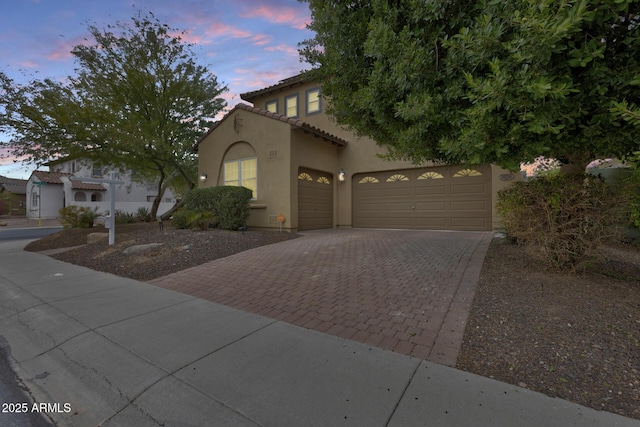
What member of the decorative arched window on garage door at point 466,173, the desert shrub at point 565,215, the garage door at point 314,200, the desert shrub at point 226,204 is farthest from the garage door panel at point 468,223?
the desert shrub at point 226,204

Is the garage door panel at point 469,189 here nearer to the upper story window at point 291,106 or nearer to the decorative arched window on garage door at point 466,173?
the decorative arched window on garage door at point 466,173

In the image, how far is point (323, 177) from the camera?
13078 millimetres

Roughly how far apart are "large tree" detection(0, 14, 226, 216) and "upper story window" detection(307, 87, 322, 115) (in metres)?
4.22

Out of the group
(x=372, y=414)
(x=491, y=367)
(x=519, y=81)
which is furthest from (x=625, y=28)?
(x=372, y=414)

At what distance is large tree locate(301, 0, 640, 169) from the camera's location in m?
2.46

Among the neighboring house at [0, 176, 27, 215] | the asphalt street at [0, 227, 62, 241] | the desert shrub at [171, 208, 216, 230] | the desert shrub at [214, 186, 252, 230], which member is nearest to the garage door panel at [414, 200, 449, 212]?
the desert shrub at [214, 186, 252, 230]

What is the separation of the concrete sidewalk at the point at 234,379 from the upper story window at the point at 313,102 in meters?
11.7

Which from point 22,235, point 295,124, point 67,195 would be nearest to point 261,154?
point 295,124

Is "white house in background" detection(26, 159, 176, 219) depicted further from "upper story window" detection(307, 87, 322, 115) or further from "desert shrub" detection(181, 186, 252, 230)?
"desert shrub" detection(181, 186, 252, 230)

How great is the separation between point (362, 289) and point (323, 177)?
29.8ft

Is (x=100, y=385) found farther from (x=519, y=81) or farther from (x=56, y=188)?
(x=56, y=188)

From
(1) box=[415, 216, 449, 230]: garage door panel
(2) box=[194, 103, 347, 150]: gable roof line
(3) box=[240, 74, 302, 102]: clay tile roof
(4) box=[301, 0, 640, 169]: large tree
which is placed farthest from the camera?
(3) box=[240, 74, 302, 102]: clay tile roof

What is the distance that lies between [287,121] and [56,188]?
28187mm

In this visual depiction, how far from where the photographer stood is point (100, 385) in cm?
236
